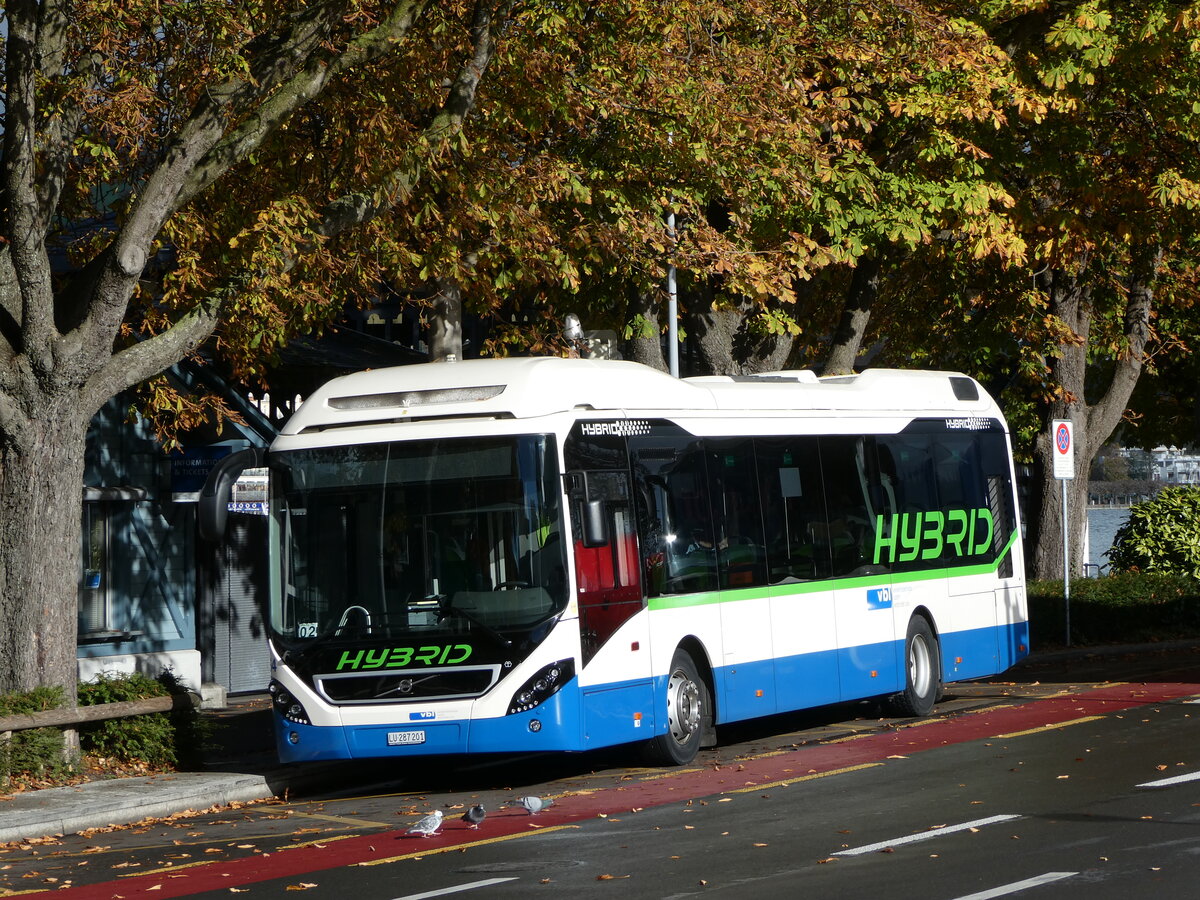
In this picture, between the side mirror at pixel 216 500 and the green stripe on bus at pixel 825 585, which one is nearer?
the side mirror at pixel 216 500

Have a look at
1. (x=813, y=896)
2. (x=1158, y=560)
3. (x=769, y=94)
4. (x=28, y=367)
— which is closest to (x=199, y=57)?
(x=28, y=367)

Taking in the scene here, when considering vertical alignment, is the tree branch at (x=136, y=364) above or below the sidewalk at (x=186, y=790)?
above

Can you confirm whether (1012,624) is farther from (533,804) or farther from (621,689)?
(533,804)

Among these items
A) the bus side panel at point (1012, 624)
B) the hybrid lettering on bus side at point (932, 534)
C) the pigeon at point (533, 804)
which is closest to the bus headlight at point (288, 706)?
the pigeon at point (533, 804)

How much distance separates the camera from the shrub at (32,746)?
13367 millimetres

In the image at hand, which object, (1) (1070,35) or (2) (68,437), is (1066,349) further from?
(2) (68,437)

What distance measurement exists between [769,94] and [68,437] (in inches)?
336

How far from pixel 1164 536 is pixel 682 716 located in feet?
58.8

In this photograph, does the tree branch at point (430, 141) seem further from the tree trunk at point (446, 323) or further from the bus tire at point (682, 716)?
the bus tire at point (682, 716)

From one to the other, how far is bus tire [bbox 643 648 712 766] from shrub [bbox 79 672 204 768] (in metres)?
3.94

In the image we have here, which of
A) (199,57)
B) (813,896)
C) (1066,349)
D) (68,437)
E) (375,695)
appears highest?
(199,57)

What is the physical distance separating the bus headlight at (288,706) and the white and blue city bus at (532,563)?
0.07 ft

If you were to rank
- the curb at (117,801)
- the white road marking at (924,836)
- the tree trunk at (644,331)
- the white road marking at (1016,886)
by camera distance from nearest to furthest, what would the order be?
the white road marking at (1016,886), the white road marking at (924,836), the curb at (117,801), the tree trunk at (644,331)

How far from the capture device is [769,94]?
731 inches
